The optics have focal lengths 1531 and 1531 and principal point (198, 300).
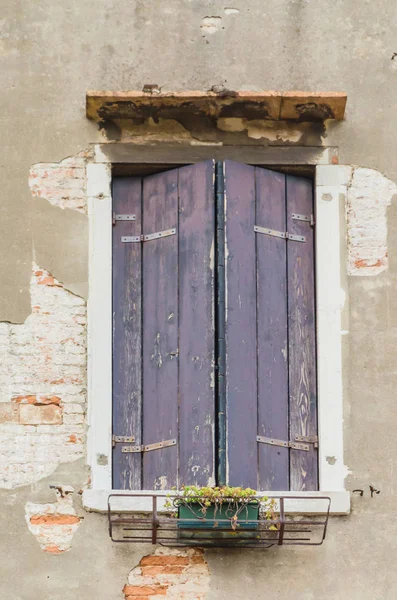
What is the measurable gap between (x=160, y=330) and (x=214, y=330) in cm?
30

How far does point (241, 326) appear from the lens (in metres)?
8.02

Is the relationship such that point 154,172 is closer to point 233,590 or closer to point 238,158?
point 238,158

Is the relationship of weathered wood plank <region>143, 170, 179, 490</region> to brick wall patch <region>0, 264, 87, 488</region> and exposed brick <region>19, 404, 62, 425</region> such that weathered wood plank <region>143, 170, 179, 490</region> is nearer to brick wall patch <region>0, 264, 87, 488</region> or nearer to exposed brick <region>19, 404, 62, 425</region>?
brick wall patch <region>0, 264, 87, 488</region>

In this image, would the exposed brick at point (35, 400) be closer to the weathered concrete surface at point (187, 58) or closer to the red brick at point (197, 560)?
the red brick at point (197, 560)

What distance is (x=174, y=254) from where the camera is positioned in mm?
8172

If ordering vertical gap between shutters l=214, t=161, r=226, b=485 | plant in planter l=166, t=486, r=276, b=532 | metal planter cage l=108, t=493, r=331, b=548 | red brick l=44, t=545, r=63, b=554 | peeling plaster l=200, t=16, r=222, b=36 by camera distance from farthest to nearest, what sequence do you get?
peeling plaster l=200, t=16, r=222, b=36 < vertical gap between shutters l=214, t=161, r=226, b=485 < red brick l=44, t=545, r=63, b=554 < metal planter cage l=108, t=493, r=331, b=548 < plant in planter l=166, t=486, r=276, b=532

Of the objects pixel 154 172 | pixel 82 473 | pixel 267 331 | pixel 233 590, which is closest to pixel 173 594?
pixel 233 590

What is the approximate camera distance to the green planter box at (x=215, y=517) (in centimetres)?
744

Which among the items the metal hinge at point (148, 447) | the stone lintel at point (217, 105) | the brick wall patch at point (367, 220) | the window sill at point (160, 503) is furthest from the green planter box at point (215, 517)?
the stone lintel at point (217, 105)

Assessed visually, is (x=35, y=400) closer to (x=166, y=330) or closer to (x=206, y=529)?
(x=166, y=330)

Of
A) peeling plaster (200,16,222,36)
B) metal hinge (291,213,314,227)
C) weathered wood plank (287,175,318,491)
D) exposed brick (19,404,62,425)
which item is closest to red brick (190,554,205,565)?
weathered wood plank (287,175,318,491)

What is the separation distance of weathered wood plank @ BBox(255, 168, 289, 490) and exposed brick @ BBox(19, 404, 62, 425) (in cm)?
Result: 105

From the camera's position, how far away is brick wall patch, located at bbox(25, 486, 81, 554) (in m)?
7.66

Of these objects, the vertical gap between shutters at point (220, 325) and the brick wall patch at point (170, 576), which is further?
the vertical gap between shutters at point (220, 325)
